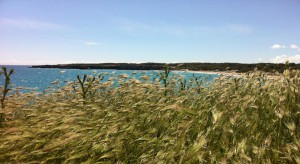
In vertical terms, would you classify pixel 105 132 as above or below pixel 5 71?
below

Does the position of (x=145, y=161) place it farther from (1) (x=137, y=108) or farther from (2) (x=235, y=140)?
(1) (x=137, y=108)

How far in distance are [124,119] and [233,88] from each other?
2.09 metres

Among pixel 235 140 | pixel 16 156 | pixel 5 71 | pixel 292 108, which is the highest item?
pixel 5 71

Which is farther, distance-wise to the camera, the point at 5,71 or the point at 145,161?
the point at 5,71

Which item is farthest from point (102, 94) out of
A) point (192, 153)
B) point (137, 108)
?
point (192, 153)

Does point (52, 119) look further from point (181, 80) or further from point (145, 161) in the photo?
point (181, 80)

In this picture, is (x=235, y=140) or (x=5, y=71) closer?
(x=235, y=140)

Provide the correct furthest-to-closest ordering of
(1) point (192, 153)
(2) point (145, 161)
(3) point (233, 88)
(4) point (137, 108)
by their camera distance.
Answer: (3) point (233, 88), (4) point (137, 108), (2) point (145, 161), (1) point (192, 153)

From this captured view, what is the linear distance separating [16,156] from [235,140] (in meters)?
2.01

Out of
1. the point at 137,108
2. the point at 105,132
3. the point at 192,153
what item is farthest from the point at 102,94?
the point at 192,153

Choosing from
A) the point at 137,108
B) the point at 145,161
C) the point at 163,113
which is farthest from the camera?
the point at 137,108

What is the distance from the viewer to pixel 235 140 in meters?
2.61

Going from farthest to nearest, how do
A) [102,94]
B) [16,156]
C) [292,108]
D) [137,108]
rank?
[102,94] → [137,108] → [292,108] → [16,156]

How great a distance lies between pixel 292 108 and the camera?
3.02m
